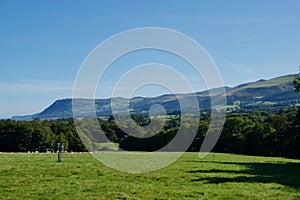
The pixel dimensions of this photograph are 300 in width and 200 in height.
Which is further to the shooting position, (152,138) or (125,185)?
(152,138)

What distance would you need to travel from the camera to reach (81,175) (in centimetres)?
2173

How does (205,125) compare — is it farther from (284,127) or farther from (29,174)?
(29,174)

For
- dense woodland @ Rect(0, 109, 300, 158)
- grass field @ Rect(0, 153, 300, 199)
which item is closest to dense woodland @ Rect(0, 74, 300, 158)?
dense woodland @ Rect(0, 109, 300, 158)

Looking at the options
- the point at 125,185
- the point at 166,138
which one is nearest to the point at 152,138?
the point at 166,138

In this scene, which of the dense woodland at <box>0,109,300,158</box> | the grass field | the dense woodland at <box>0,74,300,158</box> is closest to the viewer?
the grass field

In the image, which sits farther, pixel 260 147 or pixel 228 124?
pixel 228 124

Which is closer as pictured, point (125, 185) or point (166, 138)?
point (125, 185)

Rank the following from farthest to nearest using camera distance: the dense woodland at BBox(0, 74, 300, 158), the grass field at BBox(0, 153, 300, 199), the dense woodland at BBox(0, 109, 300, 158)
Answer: the dense woodland at BBox(0, 109, 300, 158) → the dense woodland at BBox(0, 74, 300, 158) → the grass field at BBox(0, 153, 300, 199)

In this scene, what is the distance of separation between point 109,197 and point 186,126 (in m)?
71.2

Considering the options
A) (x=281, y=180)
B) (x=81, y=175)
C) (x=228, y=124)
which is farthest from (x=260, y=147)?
(x=81, y=175)

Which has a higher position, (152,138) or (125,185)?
(125,185)

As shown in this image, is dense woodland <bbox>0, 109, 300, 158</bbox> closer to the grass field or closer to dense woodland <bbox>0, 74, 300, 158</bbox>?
dense woodland <bbox>0, 74, 300, 158</bbox>

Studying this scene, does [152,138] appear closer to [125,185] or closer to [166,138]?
[166,138]

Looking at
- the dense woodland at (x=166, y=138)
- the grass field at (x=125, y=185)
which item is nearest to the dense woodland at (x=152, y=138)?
the dense woodland at (x=166, y=138)
